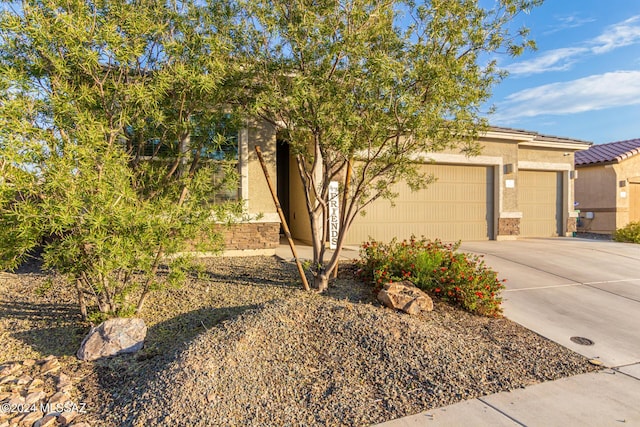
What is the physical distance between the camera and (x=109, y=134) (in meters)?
4.39

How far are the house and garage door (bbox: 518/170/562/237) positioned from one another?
1.3 inches

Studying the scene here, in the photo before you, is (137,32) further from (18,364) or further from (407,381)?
(407,381)

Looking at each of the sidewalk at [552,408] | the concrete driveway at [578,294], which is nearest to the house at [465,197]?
the concrete driveway at [578,294]

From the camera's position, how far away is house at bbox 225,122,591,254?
8.61m

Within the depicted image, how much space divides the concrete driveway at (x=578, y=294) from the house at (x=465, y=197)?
64.3 inches

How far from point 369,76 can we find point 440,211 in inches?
283

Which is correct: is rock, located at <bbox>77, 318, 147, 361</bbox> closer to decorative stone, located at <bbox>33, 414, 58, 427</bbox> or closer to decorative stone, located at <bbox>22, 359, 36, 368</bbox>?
decorative stone, located at <bbox>22, 359, 36, 368</bbox>

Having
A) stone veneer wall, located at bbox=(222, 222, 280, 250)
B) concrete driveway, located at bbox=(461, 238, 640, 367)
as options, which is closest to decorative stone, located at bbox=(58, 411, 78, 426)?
concrete driveway, located at bbox=(461, 238, 640, 367)

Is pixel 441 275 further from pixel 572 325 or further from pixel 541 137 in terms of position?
pixel 541 137

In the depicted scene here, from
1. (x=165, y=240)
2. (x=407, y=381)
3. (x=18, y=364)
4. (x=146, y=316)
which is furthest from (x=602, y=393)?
(x=18, y=364)

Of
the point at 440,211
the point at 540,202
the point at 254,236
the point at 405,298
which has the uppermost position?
the point at 540,202

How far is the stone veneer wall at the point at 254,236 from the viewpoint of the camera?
838 centimetres

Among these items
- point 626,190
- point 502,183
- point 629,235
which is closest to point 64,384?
point 502,183

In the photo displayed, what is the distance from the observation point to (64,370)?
3.71 metres
